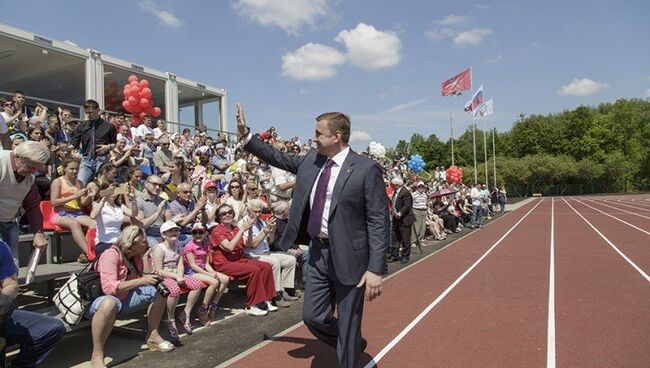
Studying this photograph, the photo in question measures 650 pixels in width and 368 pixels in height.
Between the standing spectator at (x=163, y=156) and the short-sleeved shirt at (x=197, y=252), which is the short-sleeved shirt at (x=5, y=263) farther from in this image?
the standing spectator at (x=163, y=156)

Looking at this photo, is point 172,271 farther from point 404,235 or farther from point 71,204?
point 404,235

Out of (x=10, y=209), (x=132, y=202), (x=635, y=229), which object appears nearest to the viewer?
(x=10, y=209)

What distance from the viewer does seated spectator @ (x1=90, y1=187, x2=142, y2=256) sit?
5.21 meters

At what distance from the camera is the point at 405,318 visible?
6.07 meters

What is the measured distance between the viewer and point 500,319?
5883 mm

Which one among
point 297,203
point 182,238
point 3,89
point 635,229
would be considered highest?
point 3,89

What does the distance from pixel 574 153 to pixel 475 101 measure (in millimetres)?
43791

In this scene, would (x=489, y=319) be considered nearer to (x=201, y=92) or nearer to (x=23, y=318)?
(x=23, y=318)

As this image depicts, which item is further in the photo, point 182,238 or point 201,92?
point 201,92

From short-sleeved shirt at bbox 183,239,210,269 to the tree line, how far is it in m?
60.4

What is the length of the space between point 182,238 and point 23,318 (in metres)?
2.79

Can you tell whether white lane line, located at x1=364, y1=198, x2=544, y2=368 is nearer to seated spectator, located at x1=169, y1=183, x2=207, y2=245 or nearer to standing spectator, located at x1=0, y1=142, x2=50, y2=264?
seated spectator, located at x1=169, y1=183, x2=207, y2=245

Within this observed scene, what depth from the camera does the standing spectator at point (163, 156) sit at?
30.8 feet

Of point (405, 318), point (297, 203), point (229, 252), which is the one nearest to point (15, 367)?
point (297, 203)
